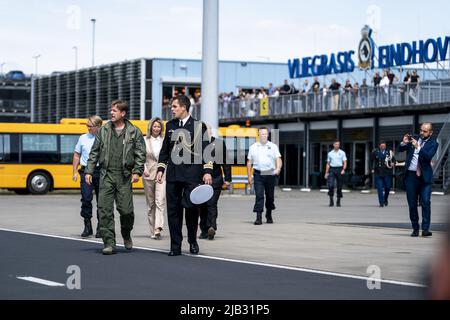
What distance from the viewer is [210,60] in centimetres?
3697

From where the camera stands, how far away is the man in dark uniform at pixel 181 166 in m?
13.3

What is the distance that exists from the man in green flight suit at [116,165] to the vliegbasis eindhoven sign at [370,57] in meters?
35.5

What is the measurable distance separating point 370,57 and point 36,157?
61.9 feet

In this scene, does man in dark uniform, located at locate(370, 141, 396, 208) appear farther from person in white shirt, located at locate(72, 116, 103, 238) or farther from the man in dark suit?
person in white shirt, located at locate(72, 116, 103, 238)

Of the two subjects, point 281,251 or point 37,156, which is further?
point 37,156

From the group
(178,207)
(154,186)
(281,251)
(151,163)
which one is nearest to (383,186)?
(151,163)

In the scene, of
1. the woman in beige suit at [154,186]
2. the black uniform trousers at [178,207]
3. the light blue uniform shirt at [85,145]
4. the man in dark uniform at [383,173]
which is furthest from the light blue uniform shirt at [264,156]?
the man in dark uniform at [383,173]

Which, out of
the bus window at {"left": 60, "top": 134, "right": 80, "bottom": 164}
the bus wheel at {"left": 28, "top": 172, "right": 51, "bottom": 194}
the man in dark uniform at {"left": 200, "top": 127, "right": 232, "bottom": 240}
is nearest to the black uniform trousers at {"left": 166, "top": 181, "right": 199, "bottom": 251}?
the man in dark uniform at {"left": 200, "top": 127, "right": 232, "bottom": 240}

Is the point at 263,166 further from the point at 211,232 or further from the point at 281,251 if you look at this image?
the point at 281,251

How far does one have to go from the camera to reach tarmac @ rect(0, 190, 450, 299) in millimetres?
9688

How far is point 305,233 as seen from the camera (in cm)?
1811

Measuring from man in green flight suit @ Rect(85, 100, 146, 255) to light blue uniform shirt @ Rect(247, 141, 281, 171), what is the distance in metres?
7.21

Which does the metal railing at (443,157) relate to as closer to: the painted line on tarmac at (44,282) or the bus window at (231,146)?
the bus window at (231,146)

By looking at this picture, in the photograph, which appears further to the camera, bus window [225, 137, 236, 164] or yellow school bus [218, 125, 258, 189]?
bus window [225, 137, 236, 164]
